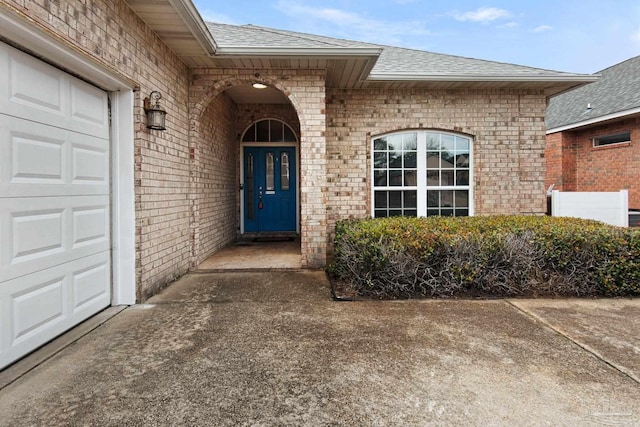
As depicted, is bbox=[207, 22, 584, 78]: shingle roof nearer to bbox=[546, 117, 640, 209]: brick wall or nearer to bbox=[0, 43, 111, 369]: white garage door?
bbox=[0, 43, 111, 369]: white garage door

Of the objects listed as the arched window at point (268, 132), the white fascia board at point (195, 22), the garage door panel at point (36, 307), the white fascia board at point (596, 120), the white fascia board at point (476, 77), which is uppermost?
the white fascia board at point (596, 120)

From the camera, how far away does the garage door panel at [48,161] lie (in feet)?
7.92

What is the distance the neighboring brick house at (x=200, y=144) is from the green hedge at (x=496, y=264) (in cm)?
154

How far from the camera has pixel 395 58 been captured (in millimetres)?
7230

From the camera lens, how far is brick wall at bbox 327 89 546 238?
254 inches

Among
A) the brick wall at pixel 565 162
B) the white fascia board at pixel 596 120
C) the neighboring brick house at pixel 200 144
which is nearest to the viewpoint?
the neighboring brick house at pixel 200 144

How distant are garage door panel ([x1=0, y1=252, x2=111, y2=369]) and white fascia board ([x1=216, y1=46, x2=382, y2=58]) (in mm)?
2979

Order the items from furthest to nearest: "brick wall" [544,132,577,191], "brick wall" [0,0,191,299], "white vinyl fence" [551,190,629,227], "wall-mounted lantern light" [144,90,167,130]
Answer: "brick wall" [544,132,577,191] < "white vinyl fence" [551,190,629,227] < "wall-mounted lantern light" [144,90,167,130] < "brick wall" [0,0,191,299]

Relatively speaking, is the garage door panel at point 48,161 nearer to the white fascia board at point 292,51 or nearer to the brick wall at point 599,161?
the white fascia board at point 292,51

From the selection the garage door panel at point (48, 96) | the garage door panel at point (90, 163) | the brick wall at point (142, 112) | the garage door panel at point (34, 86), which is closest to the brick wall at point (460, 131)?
the brick wall at point (142, 112)

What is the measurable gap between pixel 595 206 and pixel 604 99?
554 cm

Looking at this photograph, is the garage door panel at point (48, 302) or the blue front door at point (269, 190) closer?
the garage door panel at point (48, 302)

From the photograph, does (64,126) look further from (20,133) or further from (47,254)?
(47,254)

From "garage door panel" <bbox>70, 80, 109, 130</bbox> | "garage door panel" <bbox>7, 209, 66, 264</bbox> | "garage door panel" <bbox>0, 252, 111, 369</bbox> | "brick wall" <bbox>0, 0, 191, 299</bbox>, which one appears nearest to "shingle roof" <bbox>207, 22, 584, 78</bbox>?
"brick wall" <bbox>0, 0, 191, 299</bbox>
